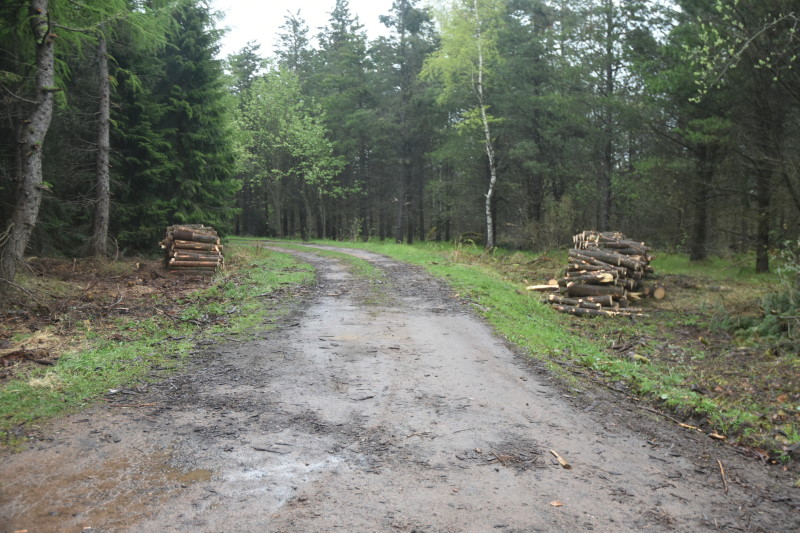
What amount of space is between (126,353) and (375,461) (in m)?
4.45

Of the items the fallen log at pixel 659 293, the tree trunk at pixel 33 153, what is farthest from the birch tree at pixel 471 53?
the tree trunk at pixel 33 153

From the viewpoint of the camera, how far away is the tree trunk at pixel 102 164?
14.9m

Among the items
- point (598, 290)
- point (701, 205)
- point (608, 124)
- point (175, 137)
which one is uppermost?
point (608, 124)

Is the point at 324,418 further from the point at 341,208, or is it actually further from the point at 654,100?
the point at 341,208

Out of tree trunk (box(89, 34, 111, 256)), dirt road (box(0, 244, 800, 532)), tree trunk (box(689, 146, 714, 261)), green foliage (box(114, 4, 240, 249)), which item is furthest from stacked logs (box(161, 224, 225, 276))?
tree trunk (box(689, 146, 714, 261))

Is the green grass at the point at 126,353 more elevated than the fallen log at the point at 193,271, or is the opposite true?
the fallen log at the point at 193,271

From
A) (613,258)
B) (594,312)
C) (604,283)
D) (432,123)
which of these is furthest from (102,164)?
(432,123)

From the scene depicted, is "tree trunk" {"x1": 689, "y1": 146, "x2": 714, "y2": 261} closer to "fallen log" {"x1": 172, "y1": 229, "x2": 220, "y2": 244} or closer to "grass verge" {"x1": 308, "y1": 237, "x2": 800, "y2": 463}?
"grass verge" {"x1": 308, "y1": 237, "x2": 800, "y2": 463}

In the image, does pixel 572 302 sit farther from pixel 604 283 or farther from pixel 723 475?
pixel 723 475

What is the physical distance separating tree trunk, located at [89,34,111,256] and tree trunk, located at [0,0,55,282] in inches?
219

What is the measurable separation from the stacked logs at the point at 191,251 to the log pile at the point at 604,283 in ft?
31.7

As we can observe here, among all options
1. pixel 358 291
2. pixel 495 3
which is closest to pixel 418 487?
pixel 358 291

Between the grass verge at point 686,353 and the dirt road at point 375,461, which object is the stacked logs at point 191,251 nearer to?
the grass verge at point 686,353

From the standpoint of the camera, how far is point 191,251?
15.0 meters
